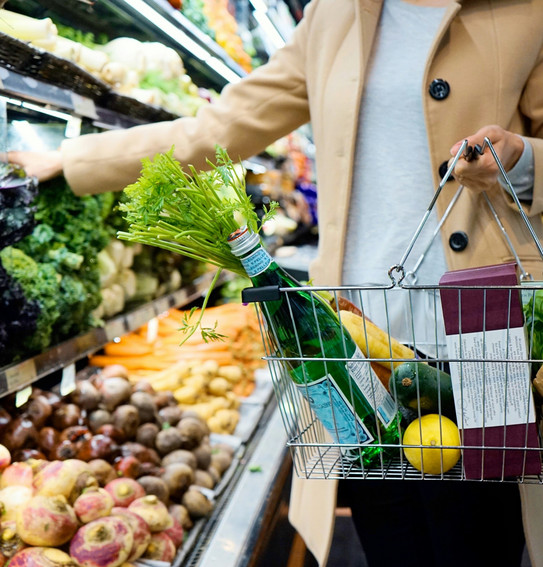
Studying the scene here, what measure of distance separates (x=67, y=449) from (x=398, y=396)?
1116 mm

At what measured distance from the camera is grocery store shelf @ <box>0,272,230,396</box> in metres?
1.49

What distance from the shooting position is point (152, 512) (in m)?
1.66

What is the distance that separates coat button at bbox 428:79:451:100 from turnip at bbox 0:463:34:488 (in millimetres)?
1219

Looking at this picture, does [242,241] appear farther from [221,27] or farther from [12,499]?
[221,27]

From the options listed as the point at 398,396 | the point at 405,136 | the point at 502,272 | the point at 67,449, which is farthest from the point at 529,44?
the point at 67,449

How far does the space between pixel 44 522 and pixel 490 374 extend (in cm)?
97

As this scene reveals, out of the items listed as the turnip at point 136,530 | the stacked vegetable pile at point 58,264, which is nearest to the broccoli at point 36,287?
the stacked vegetable pile at point 58,264

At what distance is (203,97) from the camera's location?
3.40 m

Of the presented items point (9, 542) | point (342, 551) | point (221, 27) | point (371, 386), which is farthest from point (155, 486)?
point (221, 27)

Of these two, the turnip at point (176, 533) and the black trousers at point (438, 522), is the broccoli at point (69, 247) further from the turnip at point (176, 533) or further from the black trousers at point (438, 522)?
the black trousers at point (438, 522)

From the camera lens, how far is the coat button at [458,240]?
1.33m

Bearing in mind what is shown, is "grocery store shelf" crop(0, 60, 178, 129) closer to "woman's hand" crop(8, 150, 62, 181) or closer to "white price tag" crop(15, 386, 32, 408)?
"woman's hand" crop(8, 150, 62, 181)

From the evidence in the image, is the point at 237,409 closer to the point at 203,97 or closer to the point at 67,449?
the point at 67,449

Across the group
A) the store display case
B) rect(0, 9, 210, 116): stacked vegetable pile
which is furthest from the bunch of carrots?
rect(0, 9, 210, 116): stacked vegetable pile
